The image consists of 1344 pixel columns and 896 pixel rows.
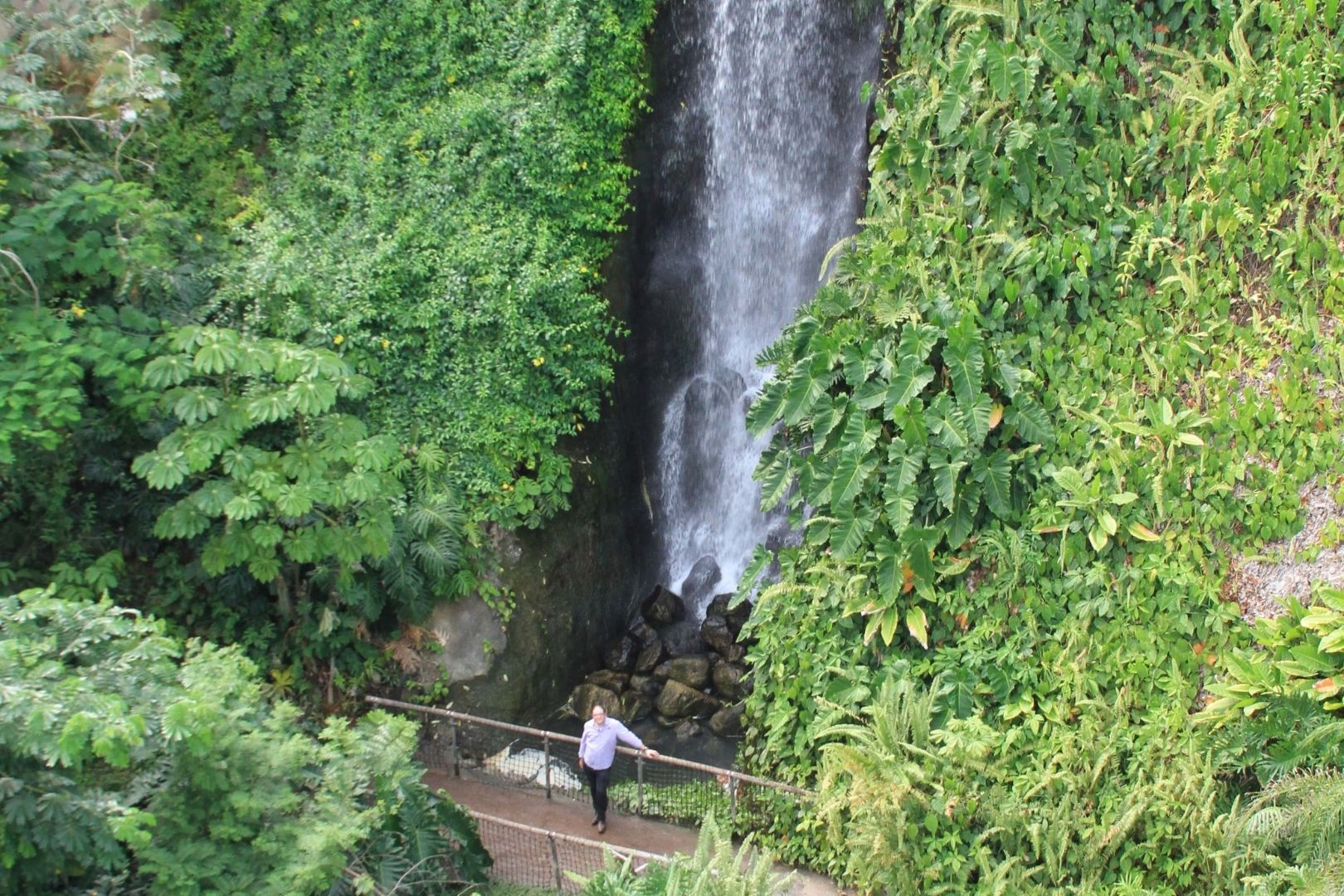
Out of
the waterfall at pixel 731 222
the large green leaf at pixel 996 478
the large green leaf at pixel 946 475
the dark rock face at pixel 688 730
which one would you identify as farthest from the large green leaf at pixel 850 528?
the waterfall at pixel 731 222

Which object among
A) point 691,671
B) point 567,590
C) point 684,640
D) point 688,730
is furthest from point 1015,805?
point 567,590

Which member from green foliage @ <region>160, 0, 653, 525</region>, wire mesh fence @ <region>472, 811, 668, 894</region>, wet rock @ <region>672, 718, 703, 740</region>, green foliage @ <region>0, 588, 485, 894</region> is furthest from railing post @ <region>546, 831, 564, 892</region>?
green foliage @ <region>160, 0, 653, 525</region>

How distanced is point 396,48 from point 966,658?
966cm

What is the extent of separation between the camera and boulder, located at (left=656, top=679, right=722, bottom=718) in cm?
1320

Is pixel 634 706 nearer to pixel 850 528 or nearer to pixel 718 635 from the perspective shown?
pixel 718 635

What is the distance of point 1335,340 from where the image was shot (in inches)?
340

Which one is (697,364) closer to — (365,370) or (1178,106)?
(365,370)

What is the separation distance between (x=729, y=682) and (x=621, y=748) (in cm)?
253

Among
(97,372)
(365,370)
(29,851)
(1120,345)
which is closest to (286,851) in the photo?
(29,851)

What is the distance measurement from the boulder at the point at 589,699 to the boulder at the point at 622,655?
0.55m

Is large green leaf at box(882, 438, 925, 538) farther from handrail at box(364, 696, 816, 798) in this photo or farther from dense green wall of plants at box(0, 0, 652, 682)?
dense green wall of plants at box(0, 0, 652, 682)

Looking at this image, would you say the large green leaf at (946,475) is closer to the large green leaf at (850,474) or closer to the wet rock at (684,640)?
the large green leaf at (850,474)

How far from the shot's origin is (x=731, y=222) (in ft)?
47.6

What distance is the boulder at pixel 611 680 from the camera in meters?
13.6
